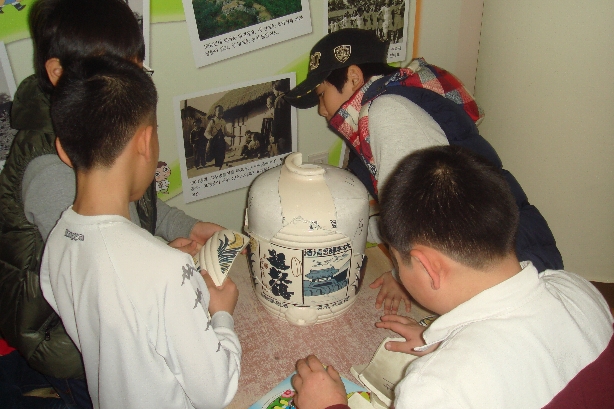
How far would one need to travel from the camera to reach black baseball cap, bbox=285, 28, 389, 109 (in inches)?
41.3

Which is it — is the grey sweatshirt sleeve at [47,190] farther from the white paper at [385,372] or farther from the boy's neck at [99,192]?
the white paper at [385,372]

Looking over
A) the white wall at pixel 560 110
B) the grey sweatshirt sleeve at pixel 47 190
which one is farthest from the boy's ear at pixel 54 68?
the white wall at pixel 560 110

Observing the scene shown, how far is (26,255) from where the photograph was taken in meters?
0.77

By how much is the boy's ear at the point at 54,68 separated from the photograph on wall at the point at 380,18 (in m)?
0.63

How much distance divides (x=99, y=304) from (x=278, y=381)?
35 cm

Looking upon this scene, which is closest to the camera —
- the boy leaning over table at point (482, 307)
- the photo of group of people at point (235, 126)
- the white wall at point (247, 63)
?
the boy leaning over table at point (482, 307)

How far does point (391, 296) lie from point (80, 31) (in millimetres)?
722

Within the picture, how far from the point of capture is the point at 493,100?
51.9 inches

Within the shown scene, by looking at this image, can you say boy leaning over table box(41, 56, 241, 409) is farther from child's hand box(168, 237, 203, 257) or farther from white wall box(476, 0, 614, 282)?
white wall box(476, 0, 614, 282)

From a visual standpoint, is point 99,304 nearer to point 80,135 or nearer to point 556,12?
point 80,135

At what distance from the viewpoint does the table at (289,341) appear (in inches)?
33.9

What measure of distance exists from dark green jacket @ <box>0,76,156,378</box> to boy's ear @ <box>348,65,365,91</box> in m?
0.57

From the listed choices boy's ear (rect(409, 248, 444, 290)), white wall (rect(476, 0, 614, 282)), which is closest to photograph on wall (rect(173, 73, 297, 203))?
white wall (rect(476, 0, 614, 282))

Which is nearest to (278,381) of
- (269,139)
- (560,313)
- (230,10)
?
(560,313)
